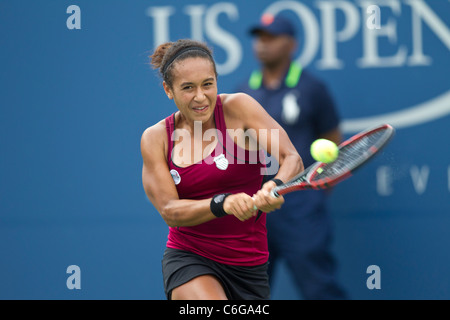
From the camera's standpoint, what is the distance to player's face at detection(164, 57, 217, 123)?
2.66 m

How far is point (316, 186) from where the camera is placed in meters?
2.48

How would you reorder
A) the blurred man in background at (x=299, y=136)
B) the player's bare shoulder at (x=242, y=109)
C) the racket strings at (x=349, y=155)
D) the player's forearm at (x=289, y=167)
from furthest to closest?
the blurred man in background at (x=299, y=136)
the player's bare shoulder at (x=242, y=109)
the player's forearm at (x=289, y=167)
the racket strings at (x=349, y=155)

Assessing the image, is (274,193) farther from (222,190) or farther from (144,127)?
(144,127)

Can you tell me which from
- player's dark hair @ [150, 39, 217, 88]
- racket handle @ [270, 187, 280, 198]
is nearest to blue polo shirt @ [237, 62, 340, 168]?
player's dark hair @ [150, 39, 217, 88]

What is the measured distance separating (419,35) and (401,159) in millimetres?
704

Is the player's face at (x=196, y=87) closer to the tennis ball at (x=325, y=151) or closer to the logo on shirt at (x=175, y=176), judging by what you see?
the logo on shirt at (x=175, y=176)

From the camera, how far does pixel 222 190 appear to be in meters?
2.73

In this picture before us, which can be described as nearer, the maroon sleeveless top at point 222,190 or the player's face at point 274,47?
the maroon sleeveless top at point 222,190

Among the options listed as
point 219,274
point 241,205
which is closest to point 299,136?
point 219,274

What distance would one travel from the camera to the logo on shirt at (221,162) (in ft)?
8.80

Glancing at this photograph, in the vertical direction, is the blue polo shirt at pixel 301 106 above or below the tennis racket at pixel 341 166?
above

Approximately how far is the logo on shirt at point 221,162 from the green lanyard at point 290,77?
1.11 m

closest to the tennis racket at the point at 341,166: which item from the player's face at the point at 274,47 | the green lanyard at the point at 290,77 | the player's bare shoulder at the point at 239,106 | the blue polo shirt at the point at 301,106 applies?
the player's bare shoulder at the point at 239,106

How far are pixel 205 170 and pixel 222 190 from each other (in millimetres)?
117
